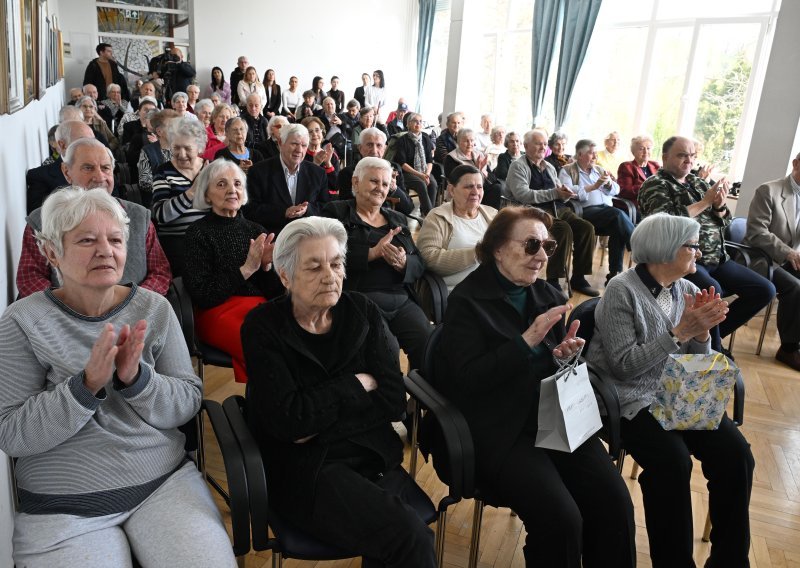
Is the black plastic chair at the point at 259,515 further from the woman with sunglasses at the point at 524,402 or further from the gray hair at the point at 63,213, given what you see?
the gray hair at the point at 63,213

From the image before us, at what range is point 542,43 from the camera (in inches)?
400

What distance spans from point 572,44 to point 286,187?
7.41 meters

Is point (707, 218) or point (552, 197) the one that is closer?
point (707, 218)

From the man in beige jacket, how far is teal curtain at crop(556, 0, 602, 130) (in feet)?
19.3

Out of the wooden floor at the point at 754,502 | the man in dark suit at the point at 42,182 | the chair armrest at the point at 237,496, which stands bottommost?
the wooden floor at the point at 754,502

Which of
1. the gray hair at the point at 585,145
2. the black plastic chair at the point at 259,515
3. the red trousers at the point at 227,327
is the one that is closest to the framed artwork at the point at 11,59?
the red trousers at the point at 227,327

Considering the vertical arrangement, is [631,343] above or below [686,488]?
above

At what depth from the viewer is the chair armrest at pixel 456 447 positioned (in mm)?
1708

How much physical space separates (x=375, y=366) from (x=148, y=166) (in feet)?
10.4

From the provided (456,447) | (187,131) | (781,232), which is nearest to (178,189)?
(187,131)

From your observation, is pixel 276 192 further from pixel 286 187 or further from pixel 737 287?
pixel 737 287

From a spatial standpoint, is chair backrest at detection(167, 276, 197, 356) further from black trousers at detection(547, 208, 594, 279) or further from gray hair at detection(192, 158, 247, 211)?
black trousers at detection(547, 208, 594, 279)

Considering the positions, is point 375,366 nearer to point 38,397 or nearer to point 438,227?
point 38,397

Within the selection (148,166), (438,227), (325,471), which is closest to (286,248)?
(325,471)
